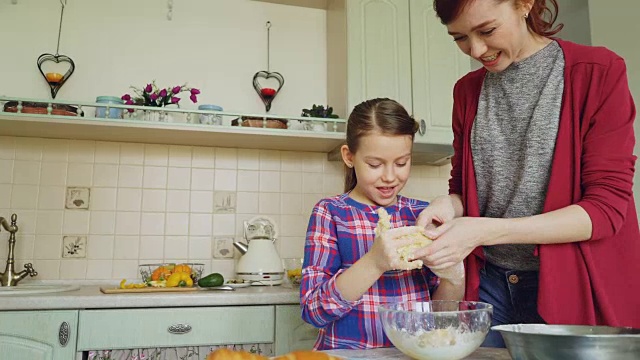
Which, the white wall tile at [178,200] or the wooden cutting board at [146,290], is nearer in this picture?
the wooden cutting board at [146,290]

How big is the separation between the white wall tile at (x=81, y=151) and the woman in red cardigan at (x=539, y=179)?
5.28 ft

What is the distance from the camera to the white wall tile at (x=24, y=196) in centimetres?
199

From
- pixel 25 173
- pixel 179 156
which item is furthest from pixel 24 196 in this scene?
pixel 179 156

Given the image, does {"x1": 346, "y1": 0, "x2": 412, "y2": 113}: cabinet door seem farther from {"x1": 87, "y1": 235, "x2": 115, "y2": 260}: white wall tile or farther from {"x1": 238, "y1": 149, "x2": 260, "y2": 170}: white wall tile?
{"x1": 87, "y1": 235, "x2": 115, "y2": 260}: white wall tile

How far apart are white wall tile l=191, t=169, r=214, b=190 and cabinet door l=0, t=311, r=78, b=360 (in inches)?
30.3

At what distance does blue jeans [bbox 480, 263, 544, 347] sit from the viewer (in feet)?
2.90

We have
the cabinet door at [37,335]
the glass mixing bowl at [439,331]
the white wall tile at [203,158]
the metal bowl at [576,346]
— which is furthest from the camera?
the white wall tile at [203,158]

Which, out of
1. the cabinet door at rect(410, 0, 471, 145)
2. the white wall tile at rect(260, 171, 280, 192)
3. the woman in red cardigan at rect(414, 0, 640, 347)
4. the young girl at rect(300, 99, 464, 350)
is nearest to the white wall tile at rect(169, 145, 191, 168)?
the white wall tile at rect(260, 171, 280, 192)

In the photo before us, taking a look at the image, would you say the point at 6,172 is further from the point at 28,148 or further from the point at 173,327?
the point at 173,327

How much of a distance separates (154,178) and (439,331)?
172cm

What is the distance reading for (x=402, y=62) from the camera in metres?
2.11

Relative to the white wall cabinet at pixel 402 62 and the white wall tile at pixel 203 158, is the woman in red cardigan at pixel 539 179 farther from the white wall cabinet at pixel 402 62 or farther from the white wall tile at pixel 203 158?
the white wall tile at pixel 203 158

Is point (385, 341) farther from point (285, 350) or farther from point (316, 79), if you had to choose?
point (316, 79)

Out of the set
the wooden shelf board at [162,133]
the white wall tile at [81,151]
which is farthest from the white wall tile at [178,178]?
the white wall tile at [81,151]
